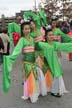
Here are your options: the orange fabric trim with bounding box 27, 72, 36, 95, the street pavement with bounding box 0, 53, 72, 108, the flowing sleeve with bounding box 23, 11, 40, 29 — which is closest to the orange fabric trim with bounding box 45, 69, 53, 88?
the street pavement with bounding box 0, 53, 72, 108

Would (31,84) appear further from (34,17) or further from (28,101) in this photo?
(34,17)

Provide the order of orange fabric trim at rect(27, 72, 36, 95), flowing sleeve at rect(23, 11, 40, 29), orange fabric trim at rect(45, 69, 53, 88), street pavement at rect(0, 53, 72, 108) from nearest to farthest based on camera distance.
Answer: street pavement at rect(0, 53, 72, 108)
orange fabric trim at rect(27, 72, 36, 95)
orange fabric trim at rect(45, 69, 53, 88)
flowing sleeve at rect(23, 11, 40, 29)

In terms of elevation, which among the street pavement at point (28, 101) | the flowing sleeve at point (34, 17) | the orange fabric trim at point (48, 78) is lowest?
the street pavement at point (28, 101)

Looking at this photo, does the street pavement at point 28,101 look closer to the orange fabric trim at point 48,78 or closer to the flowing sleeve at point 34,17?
the orange fabric trim at point 48,78

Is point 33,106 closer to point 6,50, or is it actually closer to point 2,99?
point 2,99

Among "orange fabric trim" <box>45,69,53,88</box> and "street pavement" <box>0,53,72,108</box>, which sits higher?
"orange fabric trim" <box>45,69,53,88</box>

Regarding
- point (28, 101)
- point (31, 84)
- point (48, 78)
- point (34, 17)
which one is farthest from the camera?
point (34, 17)

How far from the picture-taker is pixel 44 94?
732 centimetres

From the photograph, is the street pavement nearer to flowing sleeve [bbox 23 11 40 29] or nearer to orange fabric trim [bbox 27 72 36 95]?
orange fabric trim [bbox 27 72 36 95]

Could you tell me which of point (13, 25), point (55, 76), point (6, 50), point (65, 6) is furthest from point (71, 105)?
point (65, 6)

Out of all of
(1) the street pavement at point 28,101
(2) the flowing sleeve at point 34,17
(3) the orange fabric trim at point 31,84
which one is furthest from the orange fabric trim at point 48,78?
(2) the flowing sleeve at point 34,17

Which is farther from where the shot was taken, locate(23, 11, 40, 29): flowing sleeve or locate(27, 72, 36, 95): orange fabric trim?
locate(23, 11, 40, 29): flowing sleeve

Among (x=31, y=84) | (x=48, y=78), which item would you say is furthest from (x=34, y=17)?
(x=31, y=84)

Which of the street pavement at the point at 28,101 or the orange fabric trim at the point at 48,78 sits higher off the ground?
the orange fabric trim at the point at 48,78
